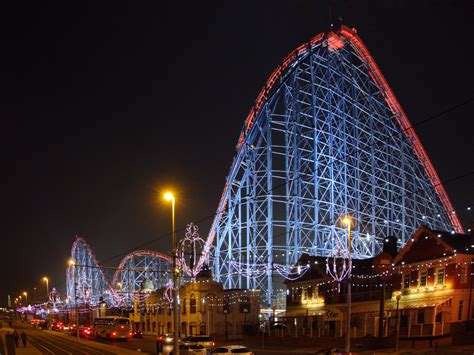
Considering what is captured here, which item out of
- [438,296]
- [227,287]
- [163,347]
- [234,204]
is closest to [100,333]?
[227,287]

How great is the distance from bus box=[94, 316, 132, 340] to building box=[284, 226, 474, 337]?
15.1m

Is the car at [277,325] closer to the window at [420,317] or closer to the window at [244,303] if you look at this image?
the window at [244,303]

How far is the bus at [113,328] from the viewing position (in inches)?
2010

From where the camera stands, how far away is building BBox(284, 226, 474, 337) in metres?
30.9

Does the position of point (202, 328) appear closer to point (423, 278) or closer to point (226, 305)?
point (226, 305)

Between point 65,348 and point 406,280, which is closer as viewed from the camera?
point 406,280

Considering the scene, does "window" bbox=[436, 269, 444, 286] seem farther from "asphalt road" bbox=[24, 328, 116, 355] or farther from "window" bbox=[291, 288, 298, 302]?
"asphalt road" bbox=[24, 328, 116, 355]

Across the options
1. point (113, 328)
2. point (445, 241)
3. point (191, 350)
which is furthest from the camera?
point (113, 328)

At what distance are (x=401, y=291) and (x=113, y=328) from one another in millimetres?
27869

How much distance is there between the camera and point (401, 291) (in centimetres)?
3562

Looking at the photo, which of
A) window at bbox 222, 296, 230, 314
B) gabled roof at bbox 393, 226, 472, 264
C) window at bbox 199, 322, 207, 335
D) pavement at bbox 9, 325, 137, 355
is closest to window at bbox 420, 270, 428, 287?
gabled roof at bbox 393, 226, 472, 264

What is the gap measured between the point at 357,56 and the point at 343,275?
769 inches

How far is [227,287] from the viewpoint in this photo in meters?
50.1

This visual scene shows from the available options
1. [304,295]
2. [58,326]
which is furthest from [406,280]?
[58,326]
